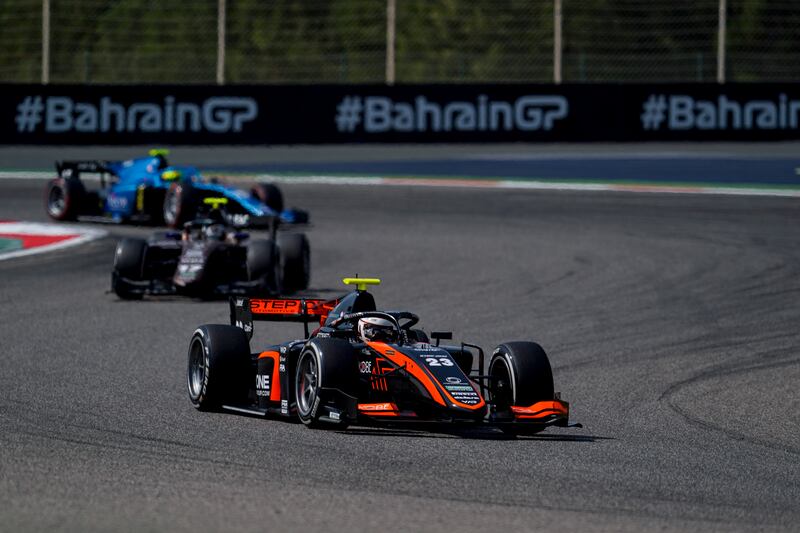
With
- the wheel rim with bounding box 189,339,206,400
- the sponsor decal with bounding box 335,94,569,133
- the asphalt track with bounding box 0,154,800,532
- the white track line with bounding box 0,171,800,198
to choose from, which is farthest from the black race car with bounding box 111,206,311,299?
the sponsor decal with bounding box 335,94,569,133

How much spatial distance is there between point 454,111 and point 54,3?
9.36m

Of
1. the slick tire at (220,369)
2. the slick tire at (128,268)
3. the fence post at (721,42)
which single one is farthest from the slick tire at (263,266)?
the fence post at (721,42)

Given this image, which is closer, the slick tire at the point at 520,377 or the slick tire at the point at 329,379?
the slick tire at the point at 329,379

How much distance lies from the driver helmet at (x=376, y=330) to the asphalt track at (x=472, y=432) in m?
0.72

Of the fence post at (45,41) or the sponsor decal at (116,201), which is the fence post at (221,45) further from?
the sponsor decal at (116,201)

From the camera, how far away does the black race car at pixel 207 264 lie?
1631cm

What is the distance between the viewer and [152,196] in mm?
23062

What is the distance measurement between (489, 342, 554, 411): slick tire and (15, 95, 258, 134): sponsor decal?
874 inches

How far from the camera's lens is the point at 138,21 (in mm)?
33312

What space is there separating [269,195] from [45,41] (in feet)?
40.8

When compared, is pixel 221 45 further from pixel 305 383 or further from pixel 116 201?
pixel 305 383

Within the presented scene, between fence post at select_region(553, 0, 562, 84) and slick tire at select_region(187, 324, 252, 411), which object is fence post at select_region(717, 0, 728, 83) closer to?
fence post at select_region(553, 0, 562, 84)

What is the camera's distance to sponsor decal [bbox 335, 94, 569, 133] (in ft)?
103

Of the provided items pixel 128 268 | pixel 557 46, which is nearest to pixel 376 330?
pixel 128 268
